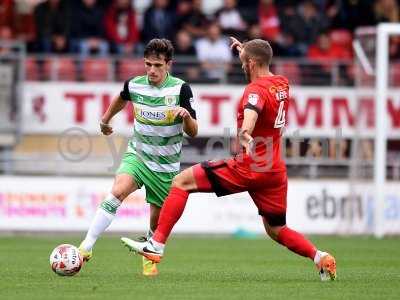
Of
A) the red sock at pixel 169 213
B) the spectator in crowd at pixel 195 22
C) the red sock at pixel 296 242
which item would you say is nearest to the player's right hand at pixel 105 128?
the red sock at pixel 169 213

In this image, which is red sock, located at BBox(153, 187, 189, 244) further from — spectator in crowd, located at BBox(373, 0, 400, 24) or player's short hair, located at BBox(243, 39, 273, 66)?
spectator in crowd, located at BBox(373, 0, 400, 24)

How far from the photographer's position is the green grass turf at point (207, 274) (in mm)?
9992

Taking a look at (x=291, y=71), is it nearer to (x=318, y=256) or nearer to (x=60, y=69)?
(x=60, y=69)

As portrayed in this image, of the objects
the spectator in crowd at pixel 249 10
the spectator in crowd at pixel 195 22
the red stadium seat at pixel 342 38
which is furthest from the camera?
the spectator in crowd at pixel 249 10

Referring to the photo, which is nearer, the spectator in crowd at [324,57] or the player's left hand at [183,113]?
the player's left hand at [183,113]

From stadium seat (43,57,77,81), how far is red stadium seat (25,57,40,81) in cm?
16

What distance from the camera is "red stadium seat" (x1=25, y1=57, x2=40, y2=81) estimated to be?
21891 millimetres

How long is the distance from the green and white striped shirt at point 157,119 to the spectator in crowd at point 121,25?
11.2m

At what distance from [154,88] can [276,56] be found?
11409 millimetres

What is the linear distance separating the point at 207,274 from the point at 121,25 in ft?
39.2

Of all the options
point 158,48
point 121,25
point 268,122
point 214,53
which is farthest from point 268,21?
point 268,122

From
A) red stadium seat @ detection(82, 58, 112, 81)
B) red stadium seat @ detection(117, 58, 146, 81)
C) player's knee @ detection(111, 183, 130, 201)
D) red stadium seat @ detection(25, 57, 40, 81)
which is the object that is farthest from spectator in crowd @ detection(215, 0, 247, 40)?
player's knee @ detection(111, 183, 130, 201)

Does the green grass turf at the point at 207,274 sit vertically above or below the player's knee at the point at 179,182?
below

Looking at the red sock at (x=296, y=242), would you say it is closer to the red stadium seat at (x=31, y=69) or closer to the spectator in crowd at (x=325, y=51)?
the red stadium seat at (x=31, y=69)
